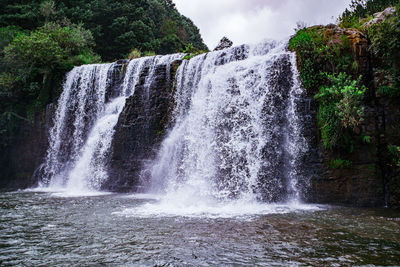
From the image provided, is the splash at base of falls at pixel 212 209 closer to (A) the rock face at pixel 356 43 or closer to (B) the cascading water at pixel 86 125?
(A) the rock face at pixel 356 43

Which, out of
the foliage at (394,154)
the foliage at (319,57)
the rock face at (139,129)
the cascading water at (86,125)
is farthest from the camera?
the cascading water at (86,125)

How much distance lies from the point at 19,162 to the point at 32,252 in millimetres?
14455

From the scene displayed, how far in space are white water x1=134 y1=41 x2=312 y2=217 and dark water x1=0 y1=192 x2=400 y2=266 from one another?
4.24 ft

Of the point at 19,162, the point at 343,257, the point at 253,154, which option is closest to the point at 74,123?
the point at 19,162

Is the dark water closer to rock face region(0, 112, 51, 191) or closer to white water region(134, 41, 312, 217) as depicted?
white water region(134, 41, 312, 217)

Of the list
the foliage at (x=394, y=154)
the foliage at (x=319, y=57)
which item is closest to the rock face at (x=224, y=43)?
the foliage at (x=319, y=57)

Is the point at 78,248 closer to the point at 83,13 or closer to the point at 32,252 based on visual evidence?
the point at 32,252

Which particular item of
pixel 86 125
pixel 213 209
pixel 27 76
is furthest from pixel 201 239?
pixel 27 76

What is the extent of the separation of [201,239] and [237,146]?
5.09 meters

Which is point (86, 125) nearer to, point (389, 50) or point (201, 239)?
point (201, 239)

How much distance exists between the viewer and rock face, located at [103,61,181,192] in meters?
12.4

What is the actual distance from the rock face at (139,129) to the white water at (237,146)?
909mm

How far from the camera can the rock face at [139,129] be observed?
1242 cm

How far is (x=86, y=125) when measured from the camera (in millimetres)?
15133
